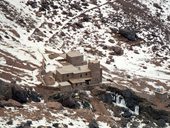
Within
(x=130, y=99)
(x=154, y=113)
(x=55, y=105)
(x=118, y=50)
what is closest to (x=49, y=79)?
(x=55, y=105)

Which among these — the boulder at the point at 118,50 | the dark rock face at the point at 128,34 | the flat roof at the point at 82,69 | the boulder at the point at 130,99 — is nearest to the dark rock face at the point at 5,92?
the flat roof at the point at 82,69

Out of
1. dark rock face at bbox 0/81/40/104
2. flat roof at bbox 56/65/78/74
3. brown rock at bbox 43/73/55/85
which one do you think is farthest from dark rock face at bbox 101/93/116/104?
dark rock face at bbox 0/81/40/104

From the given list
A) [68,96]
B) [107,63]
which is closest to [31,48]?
[107,63]

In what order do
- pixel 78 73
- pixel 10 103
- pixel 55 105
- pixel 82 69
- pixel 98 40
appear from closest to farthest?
pixel 10 103
pixel 55 105
pixel 78 73
pixel 82 69
pixel 98 40

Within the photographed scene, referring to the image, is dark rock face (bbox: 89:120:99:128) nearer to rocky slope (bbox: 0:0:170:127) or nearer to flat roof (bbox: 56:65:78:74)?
rocky slope (bbox: 0:0:170:127)

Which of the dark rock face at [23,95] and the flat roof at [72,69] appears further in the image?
the flat roof at [72,69]

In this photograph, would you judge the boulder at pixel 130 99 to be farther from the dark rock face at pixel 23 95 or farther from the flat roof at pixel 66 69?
the dark rock face at pixel 23 95

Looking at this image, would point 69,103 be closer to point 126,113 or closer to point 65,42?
point 126,113
